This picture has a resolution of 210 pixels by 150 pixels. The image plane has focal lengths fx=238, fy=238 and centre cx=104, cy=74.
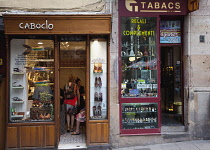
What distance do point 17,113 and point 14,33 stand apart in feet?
8.15

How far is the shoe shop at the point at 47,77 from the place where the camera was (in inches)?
279

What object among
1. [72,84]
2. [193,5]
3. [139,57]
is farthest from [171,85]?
[72,84]

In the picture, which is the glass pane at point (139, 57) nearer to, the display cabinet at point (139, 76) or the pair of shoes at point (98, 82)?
the display cabinet at point (139, 76)

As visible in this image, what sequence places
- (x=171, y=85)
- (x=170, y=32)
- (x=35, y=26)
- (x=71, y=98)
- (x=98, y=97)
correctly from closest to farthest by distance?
(x=35, y=26)
(x=98, y=97)
(x=170, y=32)
(x=71, y=98)
(x=171, y=85)

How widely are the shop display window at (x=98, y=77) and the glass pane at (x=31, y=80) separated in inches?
50.0

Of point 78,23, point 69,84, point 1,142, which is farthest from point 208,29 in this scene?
point 1,142

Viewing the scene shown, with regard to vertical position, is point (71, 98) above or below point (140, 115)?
above

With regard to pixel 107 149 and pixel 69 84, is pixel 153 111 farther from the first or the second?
pixel 69 84

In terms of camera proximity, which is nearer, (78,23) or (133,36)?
(78,23)

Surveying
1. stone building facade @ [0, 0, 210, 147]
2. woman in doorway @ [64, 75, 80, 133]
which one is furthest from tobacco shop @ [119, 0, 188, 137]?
woman in doorway @ [64, 75, 80, 133]

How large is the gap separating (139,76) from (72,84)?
7.93 feet

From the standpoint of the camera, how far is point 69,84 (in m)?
8.51

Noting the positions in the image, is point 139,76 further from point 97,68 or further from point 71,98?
point 71,98

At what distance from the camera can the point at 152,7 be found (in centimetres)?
770
